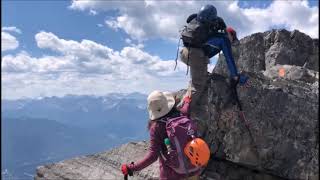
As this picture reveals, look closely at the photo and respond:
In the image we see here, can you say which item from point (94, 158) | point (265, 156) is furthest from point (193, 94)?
point (94, 158)

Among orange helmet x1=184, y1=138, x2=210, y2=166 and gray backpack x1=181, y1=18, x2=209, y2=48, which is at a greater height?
gray backpack x1=181, y1=18, x2=209, y2=48

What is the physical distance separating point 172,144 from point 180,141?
24 cm

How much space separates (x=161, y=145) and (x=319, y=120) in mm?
5271

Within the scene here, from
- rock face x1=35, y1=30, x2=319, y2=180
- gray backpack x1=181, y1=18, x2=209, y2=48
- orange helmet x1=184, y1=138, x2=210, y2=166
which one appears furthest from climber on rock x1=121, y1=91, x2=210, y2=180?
gray backpack x1=181, y1=18, x2=209, y2=48

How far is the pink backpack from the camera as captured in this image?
9.20 m

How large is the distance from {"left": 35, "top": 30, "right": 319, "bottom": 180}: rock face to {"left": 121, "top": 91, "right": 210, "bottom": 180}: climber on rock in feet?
9.99

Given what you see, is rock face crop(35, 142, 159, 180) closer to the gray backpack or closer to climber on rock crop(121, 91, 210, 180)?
climber on rock crop(121, 91, 210, 180)

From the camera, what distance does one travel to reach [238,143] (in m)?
12.3

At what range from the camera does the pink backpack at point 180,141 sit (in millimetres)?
9203

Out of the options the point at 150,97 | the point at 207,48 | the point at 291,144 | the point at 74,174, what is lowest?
the point at 74,174

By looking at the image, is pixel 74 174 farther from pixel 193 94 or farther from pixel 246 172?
pixel 246 172

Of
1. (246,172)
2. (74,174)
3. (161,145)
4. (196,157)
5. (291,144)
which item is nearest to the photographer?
(196,157)

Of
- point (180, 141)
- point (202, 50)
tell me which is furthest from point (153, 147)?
point (202, 50)

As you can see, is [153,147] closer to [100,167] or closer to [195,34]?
[195,34]
